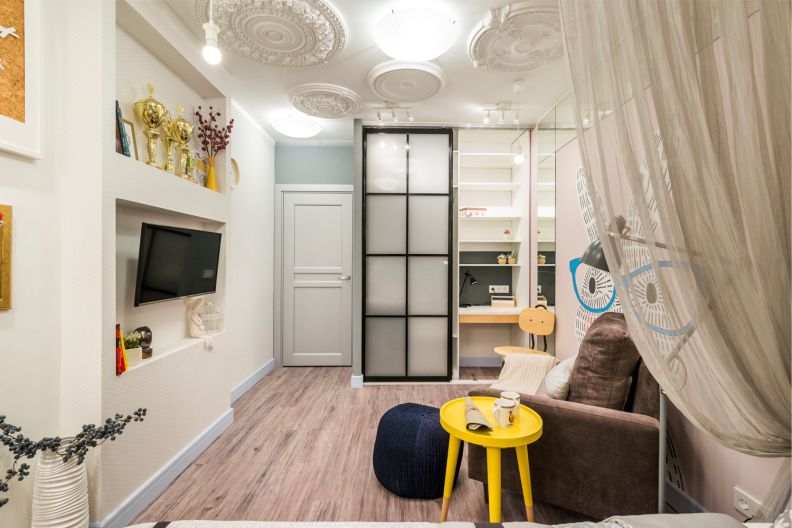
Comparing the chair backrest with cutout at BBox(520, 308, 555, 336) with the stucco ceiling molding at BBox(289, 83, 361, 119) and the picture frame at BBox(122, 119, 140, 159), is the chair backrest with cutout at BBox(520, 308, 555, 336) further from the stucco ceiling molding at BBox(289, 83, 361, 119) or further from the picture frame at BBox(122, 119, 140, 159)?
the picture frame at BBox(122, 119, 140, 159)

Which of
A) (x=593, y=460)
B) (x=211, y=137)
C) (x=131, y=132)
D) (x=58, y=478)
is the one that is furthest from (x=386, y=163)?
(x=58, y=478)

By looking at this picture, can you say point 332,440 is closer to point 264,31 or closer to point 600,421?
point 600,421

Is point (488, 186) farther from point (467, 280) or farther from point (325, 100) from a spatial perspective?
point (325, 100)

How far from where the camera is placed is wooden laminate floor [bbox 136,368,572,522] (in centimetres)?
178

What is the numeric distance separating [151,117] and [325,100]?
1.32 meters

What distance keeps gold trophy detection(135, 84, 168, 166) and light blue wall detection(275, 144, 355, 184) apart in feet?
7.21

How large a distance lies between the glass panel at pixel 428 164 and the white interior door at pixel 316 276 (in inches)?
38.7

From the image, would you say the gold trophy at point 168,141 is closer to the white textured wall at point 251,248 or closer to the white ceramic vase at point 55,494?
the white textured wall at point 251,248

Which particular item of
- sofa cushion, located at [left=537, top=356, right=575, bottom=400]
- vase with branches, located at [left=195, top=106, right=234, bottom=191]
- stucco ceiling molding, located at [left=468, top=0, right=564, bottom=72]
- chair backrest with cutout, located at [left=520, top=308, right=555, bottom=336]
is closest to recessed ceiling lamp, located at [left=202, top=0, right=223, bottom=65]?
vase with branches, located at [left=195, top=106, right=234, bottom=191]

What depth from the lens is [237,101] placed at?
10.2ft

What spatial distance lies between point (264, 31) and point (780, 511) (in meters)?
2.85

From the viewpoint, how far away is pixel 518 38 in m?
2.04

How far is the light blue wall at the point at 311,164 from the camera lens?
4.20m

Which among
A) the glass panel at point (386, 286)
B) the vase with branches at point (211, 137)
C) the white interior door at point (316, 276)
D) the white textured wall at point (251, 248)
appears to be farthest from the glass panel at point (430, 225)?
the vase with branches at point (211, 137)
